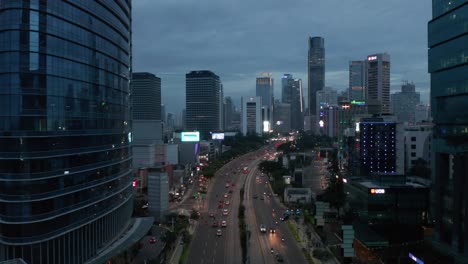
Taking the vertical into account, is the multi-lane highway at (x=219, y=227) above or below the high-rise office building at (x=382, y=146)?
below

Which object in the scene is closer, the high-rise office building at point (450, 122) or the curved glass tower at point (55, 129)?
the curved glass tower at point (55, 129)

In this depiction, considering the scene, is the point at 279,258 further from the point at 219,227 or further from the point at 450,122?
the point at 450,122

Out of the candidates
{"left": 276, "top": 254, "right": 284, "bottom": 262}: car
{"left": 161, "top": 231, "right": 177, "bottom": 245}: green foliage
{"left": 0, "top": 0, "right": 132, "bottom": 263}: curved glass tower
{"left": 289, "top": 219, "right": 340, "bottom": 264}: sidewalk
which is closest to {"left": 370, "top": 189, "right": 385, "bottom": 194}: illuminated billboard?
{"left": 289, "top": 219, "right": 340, "bottom": 264}: sidewalk

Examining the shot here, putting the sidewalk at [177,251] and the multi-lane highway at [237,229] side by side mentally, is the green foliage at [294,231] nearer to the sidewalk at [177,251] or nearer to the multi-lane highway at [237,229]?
the multi-lane highway at [237,229]

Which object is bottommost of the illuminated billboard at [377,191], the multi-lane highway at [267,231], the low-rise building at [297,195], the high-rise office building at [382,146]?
the multi-lane highway at [267,231]

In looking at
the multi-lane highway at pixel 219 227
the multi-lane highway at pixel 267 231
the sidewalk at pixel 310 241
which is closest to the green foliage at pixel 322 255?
the sidewalk at pixel 310 241

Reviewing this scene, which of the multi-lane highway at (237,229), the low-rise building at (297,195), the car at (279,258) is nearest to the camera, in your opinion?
the car at (279,258)

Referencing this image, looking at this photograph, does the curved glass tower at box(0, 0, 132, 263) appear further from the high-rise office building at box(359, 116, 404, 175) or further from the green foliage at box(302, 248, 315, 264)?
the high-rise office building at box(359, 116, 404, 175)
